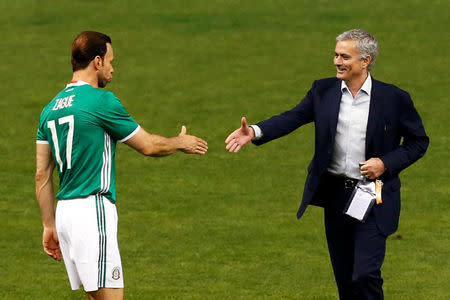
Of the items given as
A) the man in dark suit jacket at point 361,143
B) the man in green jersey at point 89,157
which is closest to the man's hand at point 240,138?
the man in dark suit jacket at point 361,143

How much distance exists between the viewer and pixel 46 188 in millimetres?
8281

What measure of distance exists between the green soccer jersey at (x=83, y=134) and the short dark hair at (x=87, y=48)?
152mm

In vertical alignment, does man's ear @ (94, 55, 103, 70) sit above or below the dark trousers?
above

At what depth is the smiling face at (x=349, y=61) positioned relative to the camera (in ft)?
29.6

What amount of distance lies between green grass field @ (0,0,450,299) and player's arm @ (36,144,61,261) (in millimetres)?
2935

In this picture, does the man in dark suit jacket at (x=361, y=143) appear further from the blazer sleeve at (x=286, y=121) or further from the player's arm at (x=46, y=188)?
the player's arm at (x=46, y=188)

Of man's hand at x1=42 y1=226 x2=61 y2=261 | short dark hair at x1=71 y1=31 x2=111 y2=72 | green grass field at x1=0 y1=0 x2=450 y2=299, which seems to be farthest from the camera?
green grass field at x1=0 y1=0 x2=450 y2=299

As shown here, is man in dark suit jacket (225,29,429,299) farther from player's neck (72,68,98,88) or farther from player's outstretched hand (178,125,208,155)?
player's neck (72,68,98,88)

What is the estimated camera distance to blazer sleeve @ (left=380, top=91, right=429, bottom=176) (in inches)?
354

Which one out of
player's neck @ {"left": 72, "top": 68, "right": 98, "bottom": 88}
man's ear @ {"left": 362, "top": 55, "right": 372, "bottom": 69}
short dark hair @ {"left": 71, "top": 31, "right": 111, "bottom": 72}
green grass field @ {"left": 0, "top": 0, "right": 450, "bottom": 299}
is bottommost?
green grass field @ {"left": 0, "top": 0, "right": 450, "bottom": 299}

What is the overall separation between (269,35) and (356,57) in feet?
52.6

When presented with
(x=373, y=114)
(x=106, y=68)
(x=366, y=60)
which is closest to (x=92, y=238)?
(x=106, y=68)

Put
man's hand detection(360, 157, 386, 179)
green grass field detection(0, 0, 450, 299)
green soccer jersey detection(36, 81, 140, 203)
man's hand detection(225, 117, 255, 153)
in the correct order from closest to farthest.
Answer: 1. green soccer jersey detection(36, 81, 140, 203)
2. man's hand detection(360, 157, 386, 179)
3. man's hand detection(225, 117, 255, 153)
4. green grass field detection(0, 0, 450, 299)

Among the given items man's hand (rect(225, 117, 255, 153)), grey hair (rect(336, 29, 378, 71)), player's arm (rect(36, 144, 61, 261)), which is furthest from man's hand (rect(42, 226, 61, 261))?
grey hair (rect(336, 29, 378, 71))
